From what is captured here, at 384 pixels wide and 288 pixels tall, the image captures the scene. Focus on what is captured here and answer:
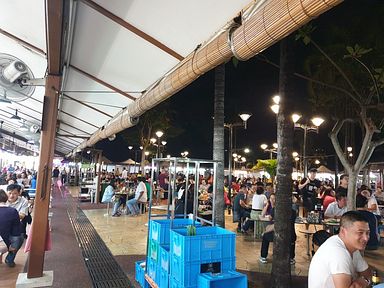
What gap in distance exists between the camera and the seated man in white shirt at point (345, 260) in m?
2.15

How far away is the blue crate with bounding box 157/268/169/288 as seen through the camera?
12.9 ft

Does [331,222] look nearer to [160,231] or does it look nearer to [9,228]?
[160,231]

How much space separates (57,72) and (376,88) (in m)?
5.72

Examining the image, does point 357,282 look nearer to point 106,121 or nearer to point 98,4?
point 98,4

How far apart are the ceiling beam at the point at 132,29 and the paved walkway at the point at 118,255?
3715 millimetres

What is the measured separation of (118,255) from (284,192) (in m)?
3.87

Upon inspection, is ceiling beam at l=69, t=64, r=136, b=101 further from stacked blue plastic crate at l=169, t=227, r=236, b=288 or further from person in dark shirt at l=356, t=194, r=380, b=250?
person in dark shirt at l=356, t=194, r=380, b=250

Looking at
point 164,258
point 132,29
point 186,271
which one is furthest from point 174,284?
point 132,29

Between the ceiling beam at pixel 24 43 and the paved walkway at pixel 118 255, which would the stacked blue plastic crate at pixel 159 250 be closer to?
the paved walkway at pixel 118 255

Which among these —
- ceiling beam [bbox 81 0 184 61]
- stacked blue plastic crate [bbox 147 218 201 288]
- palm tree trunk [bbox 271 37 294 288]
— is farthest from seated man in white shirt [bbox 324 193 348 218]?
ceiling beam [bbox 81 0 184 61]

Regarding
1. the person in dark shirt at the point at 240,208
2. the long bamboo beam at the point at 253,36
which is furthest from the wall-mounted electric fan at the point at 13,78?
the person in dark shirt at the point at 240,208

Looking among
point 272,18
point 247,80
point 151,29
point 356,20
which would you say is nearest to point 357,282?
point 272,18

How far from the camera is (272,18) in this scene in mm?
2047

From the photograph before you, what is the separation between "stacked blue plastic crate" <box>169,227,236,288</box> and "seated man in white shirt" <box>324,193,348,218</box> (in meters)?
4.96
